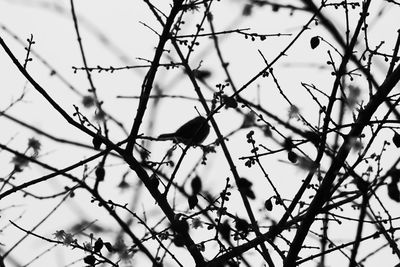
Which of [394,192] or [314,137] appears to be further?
[314,137]

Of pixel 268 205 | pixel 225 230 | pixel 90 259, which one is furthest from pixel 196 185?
pixel 90 259

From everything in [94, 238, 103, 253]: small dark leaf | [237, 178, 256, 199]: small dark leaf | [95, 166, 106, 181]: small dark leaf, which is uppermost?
[95, 166, 106, 181]: small dark leaf

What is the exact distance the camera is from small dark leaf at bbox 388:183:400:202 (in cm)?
242

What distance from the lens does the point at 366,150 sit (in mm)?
2600

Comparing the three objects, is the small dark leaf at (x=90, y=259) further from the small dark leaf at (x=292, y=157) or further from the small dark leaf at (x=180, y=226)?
the small dark leaf at (x=292, y=157)

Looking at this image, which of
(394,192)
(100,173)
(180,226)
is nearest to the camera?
(394,192)

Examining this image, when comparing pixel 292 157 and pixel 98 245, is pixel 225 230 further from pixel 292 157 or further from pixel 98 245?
pixel 98 245

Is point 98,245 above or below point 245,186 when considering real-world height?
below

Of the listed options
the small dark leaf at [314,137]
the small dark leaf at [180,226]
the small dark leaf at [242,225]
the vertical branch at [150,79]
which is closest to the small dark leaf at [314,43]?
the small dark leaf at [314,137]

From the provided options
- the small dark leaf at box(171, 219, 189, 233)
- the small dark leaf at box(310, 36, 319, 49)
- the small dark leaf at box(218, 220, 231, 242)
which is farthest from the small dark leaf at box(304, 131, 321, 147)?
the small dark leaf at box(171, 219, 189, 233)

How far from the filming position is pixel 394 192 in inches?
95.7

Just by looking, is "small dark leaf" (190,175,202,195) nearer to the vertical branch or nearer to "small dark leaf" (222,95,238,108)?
the vertical branch

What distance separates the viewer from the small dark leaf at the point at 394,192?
242 centimetres

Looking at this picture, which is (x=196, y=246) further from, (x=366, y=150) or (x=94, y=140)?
(x=366, y=150)
